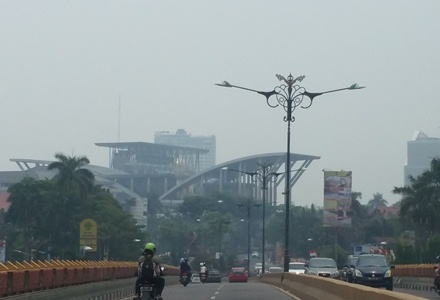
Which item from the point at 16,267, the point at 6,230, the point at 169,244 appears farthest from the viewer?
the point at 169,244

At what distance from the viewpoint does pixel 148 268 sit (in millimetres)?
21031

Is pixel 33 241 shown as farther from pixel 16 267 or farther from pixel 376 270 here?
pixel 16 267

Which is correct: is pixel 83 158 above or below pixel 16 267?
above

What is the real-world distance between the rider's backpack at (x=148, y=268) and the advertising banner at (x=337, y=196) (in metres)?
87.0

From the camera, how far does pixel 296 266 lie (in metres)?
63.4

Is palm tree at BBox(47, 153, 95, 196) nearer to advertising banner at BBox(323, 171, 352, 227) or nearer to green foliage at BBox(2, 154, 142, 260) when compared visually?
green foliage at BBox(2, 154, 142, 260)

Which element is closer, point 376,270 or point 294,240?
point 376,270

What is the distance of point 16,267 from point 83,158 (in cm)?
8394

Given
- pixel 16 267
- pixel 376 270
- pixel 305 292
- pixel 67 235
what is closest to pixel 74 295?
pixel 16 267

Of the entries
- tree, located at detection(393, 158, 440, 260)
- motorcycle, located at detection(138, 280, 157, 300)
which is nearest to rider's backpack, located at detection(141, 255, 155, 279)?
motorcycle, located at detection(138, 280, 157, 300)

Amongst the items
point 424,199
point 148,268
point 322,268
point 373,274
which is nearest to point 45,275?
point 148,268

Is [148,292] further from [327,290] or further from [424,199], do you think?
[424,199]

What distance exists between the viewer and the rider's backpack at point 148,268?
20938mm

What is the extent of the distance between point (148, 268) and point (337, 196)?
8790cm
